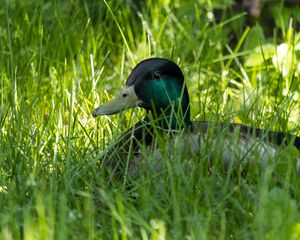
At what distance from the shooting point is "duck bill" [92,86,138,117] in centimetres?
441

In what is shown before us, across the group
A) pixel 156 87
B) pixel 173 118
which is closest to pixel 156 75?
pixel 156 87

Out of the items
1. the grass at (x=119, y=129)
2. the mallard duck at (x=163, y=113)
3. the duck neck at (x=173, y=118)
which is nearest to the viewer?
the grass at (x=119, y=129)

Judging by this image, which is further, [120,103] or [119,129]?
[119,129]

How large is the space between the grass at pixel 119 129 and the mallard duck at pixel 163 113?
9 cm

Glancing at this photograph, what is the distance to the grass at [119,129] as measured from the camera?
331 cm

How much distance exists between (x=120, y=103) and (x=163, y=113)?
330mm

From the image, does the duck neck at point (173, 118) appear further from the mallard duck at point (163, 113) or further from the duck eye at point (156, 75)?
the duck eye at point (156, 75)

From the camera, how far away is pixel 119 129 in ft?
15.4

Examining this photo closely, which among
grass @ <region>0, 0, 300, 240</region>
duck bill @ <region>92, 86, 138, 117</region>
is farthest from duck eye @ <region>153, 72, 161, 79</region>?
grass @ <region>0, 0, 300, 240</region>

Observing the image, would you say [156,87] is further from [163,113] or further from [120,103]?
[163,113]

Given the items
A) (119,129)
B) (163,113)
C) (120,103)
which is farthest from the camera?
(119,129)

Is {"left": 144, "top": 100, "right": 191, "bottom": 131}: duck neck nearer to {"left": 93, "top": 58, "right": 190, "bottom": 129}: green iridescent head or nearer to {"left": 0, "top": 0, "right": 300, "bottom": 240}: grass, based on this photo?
{"left": 93, "top": 58, "right": 190, "bottom": 129}: green iridescent head

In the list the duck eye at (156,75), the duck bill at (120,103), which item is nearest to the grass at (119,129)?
the duck bill at (120,103)

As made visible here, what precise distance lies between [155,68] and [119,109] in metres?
0.25
